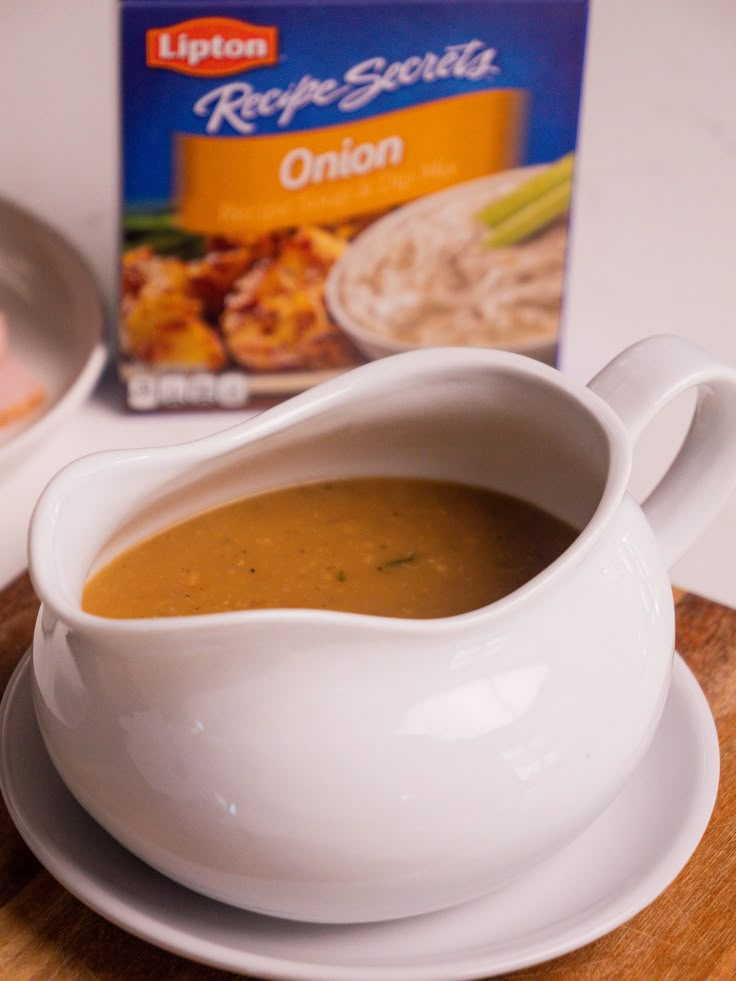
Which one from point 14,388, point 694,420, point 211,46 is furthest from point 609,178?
point 694,420

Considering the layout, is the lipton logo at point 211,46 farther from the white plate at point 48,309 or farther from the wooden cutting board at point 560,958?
the wooden cutting board at point 560,958

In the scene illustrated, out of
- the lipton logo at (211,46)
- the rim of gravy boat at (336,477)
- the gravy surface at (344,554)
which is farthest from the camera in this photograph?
the lipton logo at (211,46)

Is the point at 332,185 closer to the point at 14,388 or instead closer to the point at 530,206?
the point at 530,206

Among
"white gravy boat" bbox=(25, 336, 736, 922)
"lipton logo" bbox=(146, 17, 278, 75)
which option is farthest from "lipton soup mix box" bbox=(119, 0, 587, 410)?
Answer: "white gravy boat" bbox=(25, 336, 736, 922)

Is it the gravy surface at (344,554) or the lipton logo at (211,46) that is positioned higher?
the lipton logo at (211,46)

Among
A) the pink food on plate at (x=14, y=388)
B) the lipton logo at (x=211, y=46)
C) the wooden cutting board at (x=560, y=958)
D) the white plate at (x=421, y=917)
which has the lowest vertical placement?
the pink food on plate at (x=14, y=388)

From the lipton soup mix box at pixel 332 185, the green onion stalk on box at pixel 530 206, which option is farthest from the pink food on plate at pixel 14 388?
the green onion stalk on box at pixel 530 206

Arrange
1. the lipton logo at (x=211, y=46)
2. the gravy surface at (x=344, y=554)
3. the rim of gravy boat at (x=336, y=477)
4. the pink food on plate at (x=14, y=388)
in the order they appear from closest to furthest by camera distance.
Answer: the rim of gravy boat at (x=336, y=477) → the gravy surface at (x=344, y=554) → the lipton logo at (x=211, y=46) → the pink food on plate at (x=14, y=388)

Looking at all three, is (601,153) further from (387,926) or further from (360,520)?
(387,926)

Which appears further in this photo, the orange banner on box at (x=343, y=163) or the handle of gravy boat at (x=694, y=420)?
the orange banner on box at (x=343, y=163)
